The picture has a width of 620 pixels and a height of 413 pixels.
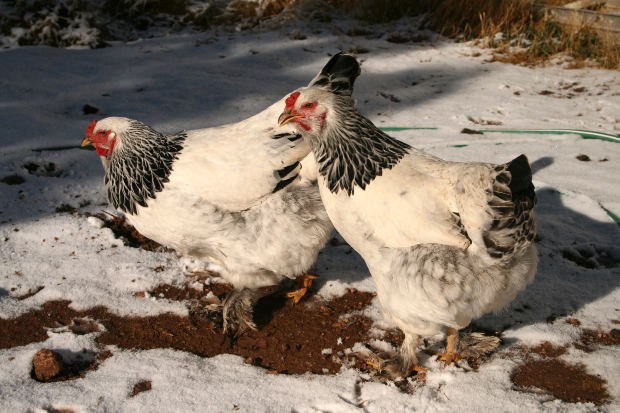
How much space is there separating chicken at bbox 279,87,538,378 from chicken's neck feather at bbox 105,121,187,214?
2.70 feet

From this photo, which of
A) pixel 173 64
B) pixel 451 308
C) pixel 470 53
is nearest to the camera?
pixel 451 308

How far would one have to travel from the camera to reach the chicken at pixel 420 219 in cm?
221

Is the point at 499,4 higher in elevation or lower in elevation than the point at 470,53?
higher

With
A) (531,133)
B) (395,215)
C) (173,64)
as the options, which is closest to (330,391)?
(395,215)

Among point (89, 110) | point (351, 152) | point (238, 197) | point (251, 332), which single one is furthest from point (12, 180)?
point (351, 152)

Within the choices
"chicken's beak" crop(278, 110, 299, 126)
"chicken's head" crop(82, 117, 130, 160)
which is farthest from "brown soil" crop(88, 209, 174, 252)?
"chicken's beak" crop(278, 110, 299, 126)

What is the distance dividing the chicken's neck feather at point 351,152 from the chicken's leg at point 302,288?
2.90ft

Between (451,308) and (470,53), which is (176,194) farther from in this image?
(470,53)

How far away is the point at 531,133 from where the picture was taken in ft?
16.5

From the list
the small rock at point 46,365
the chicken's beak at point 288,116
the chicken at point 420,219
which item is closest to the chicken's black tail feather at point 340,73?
the chicken at point 420,219

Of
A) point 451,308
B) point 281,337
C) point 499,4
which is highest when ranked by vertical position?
point 499,4

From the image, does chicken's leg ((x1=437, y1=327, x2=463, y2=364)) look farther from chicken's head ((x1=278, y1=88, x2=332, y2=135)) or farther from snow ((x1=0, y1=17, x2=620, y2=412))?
chicken's head ((x1=278, y1=88, x2=332, y2=135))

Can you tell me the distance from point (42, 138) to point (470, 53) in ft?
18.0

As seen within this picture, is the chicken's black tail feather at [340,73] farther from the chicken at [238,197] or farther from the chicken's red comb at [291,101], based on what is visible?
the chicken's red comb at [291,101]
